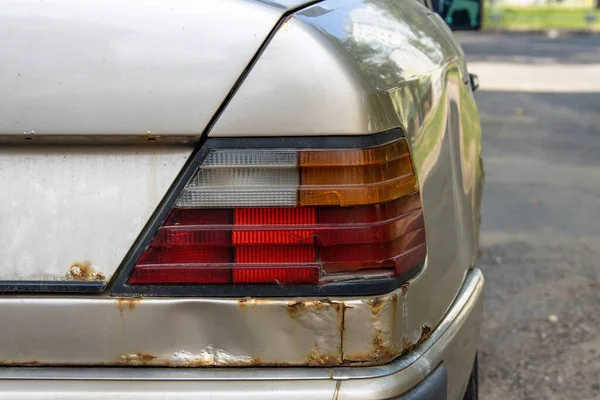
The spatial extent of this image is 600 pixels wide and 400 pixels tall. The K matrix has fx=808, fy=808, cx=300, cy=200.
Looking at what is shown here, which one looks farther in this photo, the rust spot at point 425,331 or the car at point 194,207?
the rust spot at point 425,331

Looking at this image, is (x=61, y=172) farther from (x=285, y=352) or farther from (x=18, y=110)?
(x=285, y=352)

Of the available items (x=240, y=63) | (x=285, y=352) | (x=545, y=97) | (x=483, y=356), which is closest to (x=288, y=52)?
(x=240, y=63)

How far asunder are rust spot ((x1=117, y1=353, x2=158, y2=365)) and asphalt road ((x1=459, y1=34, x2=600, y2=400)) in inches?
79.9

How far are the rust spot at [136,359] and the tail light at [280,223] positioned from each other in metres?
0.12

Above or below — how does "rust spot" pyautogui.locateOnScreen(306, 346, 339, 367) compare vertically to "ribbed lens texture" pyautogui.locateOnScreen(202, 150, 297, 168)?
below

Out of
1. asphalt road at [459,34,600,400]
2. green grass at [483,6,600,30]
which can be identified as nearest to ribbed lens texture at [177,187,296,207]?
asphalt road at [459,34,600,400]

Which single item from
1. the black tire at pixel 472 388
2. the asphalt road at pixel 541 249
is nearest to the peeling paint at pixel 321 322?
the black tire at pixel 472 388

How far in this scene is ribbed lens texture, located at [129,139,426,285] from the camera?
4.60 feet

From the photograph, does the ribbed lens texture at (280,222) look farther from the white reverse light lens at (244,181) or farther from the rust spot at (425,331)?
the rust spot at (425,331)

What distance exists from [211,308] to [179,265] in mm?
98

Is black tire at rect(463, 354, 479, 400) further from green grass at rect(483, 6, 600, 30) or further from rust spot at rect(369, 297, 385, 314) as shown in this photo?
green grass at rect(483, 6, 600, 30)

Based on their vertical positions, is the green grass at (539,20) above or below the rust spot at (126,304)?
above

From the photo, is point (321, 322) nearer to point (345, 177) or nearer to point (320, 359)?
point (320, 359)

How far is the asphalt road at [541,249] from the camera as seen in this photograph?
336cm
